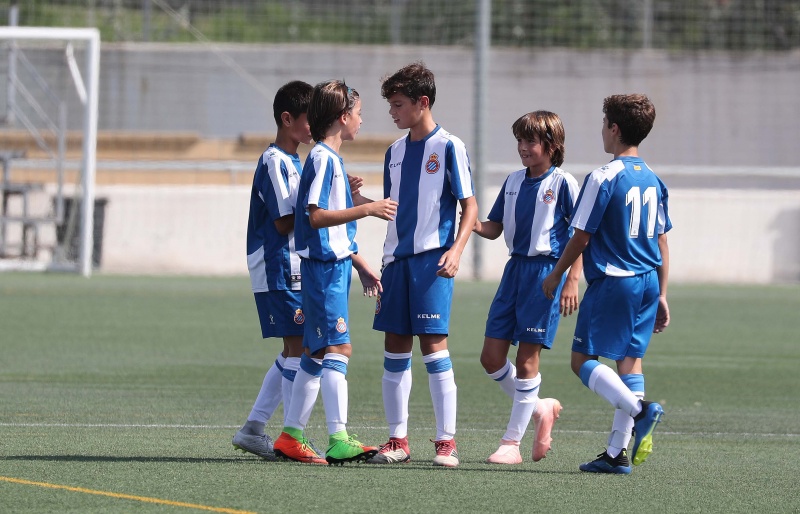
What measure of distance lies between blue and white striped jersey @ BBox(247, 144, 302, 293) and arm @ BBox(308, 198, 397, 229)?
34 cm

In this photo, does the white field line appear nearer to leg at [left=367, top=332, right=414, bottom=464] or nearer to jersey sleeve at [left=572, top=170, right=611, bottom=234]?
leg at [left=367, top=332, right=414, bottom=464]

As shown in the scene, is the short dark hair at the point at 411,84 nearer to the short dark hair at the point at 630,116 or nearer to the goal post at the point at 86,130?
the short dark hair at the point at 630,116

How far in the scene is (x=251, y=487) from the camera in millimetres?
5598

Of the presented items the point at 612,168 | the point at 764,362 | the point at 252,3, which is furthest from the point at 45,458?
the point at 252,3

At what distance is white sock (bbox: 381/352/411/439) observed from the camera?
6.51 m

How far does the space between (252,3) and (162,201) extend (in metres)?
7.78

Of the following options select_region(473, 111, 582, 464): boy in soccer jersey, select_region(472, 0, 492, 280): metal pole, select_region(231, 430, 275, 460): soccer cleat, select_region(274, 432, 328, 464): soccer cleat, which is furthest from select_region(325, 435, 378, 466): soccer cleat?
select_region(472, 0, 492, 280): metal pole

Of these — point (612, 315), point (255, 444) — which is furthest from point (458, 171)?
point (255, 444)

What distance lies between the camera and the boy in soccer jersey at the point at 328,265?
6230mm

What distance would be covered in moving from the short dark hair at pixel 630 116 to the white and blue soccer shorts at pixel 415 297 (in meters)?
1.02

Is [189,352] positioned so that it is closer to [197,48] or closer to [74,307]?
[74,307]

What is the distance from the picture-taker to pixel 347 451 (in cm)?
622

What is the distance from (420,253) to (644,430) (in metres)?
1.34

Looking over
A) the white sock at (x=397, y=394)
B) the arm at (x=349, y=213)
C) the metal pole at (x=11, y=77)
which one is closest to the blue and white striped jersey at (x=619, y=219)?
the arm at (x=349, y=213)
